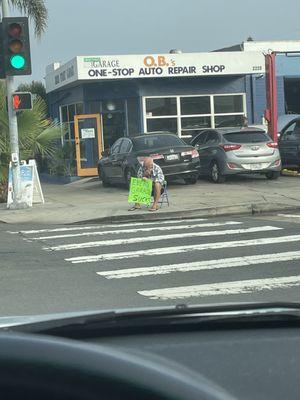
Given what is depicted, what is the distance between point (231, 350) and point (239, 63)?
24.4m

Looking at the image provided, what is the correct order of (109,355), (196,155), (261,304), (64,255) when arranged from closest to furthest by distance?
(109,355) < (261,304) < (64,255) < (196,155)

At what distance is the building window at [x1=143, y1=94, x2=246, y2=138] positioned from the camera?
26.4m

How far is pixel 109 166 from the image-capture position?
20734mm

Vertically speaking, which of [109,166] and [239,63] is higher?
[239,63]

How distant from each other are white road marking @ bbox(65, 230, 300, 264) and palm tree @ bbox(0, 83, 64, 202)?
9393mm

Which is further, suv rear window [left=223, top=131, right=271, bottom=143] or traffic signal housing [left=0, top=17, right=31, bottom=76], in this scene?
suv rear window [left=223, top=131, right=271, bottom=143]

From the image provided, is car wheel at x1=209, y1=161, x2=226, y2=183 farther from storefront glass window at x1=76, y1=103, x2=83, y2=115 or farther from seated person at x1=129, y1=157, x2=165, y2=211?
storefront glass window at x1=76, y1=103, x2=83, y2=115

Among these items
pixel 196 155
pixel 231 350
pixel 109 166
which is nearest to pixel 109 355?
pixel 231 350

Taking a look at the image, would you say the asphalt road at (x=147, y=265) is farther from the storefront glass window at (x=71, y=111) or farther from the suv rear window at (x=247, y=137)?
the storefront glass window at (x=71, y=111)

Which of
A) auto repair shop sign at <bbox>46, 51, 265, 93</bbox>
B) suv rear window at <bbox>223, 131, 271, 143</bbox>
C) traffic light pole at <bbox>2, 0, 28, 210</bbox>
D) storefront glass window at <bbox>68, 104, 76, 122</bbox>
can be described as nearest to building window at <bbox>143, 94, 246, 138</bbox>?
auto repair shop sign at <bbox>46, 51, 265, 93</bbox>

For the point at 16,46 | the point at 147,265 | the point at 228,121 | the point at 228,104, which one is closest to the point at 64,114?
the point at 228,104

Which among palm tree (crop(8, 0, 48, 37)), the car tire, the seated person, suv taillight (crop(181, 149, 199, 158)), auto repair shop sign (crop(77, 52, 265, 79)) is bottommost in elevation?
the car tire

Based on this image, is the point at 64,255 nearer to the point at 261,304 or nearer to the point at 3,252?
the point at 3,252

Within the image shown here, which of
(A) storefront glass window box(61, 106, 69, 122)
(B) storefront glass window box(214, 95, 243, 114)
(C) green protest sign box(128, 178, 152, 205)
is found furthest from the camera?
(A) storefront glass window box(61, 106, 69, 122)
